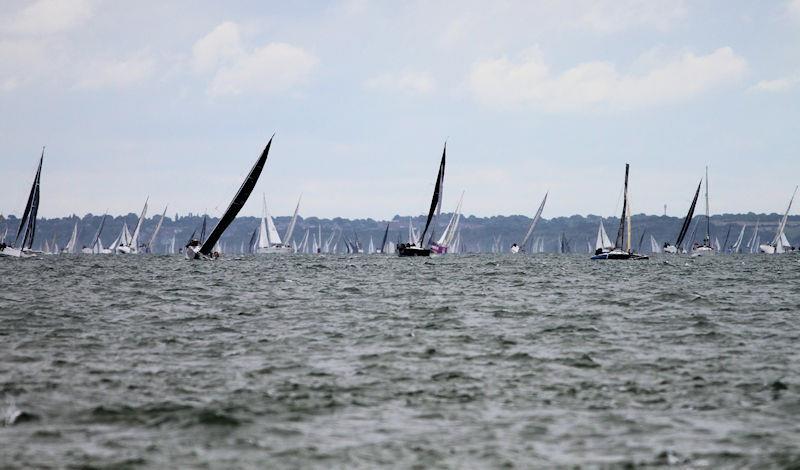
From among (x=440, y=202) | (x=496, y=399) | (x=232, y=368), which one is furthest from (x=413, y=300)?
(x=440, y=202)

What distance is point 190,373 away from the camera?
1509cm

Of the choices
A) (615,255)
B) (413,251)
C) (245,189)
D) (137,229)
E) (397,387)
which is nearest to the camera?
(397,387)

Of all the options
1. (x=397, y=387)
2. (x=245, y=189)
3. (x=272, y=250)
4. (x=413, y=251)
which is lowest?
(x=397, y=387)

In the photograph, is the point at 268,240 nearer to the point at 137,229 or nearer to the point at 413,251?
the point at 137,229

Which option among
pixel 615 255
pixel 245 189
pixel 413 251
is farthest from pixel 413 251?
pixel 245 189

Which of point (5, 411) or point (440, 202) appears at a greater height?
point (440, 202)

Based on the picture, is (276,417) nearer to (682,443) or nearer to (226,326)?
(682,443)

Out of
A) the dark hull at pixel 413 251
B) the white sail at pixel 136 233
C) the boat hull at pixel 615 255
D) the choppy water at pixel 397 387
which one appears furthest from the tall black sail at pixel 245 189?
the white sail at pixel 136 233

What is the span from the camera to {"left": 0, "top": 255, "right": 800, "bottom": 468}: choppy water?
9828 millimetres

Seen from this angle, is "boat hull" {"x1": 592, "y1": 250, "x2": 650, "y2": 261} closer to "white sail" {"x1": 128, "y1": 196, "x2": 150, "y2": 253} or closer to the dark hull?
the dark hull

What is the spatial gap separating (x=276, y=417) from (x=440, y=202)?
7358 centimetres

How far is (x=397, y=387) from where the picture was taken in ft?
45.5

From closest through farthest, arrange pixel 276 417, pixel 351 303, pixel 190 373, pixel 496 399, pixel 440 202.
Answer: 1. pixel 276 417
2. pixel 496 399
3. pixel 190 373
4. pixel 351 303
5. pixel 440 202

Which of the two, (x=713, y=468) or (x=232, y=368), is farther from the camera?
(x=232, y=368)
